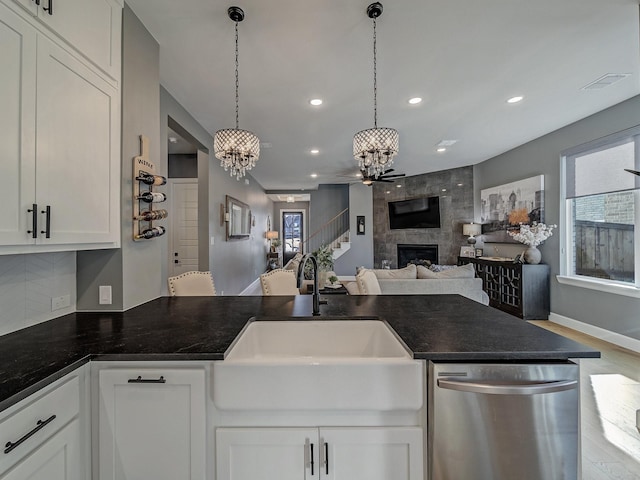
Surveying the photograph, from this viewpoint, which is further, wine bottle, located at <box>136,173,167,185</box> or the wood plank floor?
wine bottle, located at <box>136,173,167,185</box>

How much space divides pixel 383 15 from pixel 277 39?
33.2 inches

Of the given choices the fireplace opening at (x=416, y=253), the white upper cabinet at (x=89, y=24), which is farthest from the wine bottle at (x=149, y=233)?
the fireplace opening at (x=416, y=253)

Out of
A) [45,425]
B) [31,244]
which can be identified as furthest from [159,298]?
[45,425]

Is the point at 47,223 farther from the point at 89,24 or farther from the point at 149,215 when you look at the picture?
the point at 89,24

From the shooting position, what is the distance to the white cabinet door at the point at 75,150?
1261 millimetres

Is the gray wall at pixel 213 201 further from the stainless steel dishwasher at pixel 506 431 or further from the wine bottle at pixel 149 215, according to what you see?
the stainless steel dishwasher at pixel 506 431

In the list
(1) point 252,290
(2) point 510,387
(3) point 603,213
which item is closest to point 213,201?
(1) point 252,290

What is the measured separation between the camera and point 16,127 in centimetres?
114

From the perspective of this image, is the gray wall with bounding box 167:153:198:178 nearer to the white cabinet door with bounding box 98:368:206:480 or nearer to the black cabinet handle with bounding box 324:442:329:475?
the white cabinet door with bounding box 98:368:206:480

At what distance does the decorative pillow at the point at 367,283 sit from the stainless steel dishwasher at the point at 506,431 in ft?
7.03

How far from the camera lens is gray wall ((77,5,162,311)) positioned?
178 cm

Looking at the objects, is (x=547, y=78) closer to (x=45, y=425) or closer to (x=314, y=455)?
(x=314, y=455)

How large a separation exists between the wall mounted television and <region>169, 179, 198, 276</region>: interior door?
530cm

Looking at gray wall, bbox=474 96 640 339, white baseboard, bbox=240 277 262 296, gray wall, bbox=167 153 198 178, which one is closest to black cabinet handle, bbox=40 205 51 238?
gray wall, bbox=167 153 198 178
